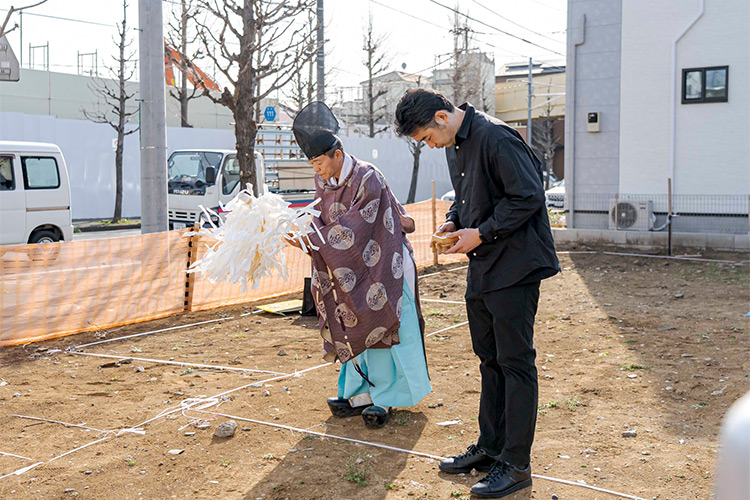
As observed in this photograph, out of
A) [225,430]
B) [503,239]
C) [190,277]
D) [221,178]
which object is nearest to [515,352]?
[503,239]

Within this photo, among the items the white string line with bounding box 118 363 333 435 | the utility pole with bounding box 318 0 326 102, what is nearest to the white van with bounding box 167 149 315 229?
the utility pole with bounding box 318 0 326 102

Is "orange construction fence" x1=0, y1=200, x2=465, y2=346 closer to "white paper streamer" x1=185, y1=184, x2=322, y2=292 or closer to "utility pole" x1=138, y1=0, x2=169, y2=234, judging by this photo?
"utility pole" x1=138, y1=0, x2=169, y2=234

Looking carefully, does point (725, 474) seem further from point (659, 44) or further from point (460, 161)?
point (659, 44)

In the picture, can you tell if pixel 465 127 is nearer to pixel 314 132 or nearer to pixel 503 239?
pixel 503 239

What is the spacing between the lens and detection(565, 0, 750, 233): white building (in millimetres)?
13172

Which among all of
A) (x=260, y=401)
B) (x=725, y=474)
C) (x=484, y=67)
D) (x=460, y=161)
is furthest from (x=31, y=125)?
(x=484, y=67)

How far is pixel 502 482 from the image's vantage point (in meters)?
3.45

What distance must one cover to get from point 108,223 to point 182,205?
680 cm

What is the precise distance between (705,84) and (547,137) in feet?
104

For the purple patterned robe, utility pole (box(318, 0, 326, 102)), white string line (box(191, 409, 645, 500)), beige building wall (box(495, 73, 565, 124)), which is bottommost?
white string line (box(191, 409, 645, 500))

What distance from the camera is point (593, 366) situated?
5711mm

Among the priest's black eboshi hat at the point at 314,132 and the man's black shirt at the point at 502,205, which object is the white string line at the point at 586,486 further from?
the priest's black eboshi hat at the point at 314,132

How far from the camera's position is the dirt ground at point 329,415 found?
369 centimetres

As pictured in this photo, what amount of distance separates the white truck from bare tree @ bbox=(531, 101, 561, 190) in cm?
2883
